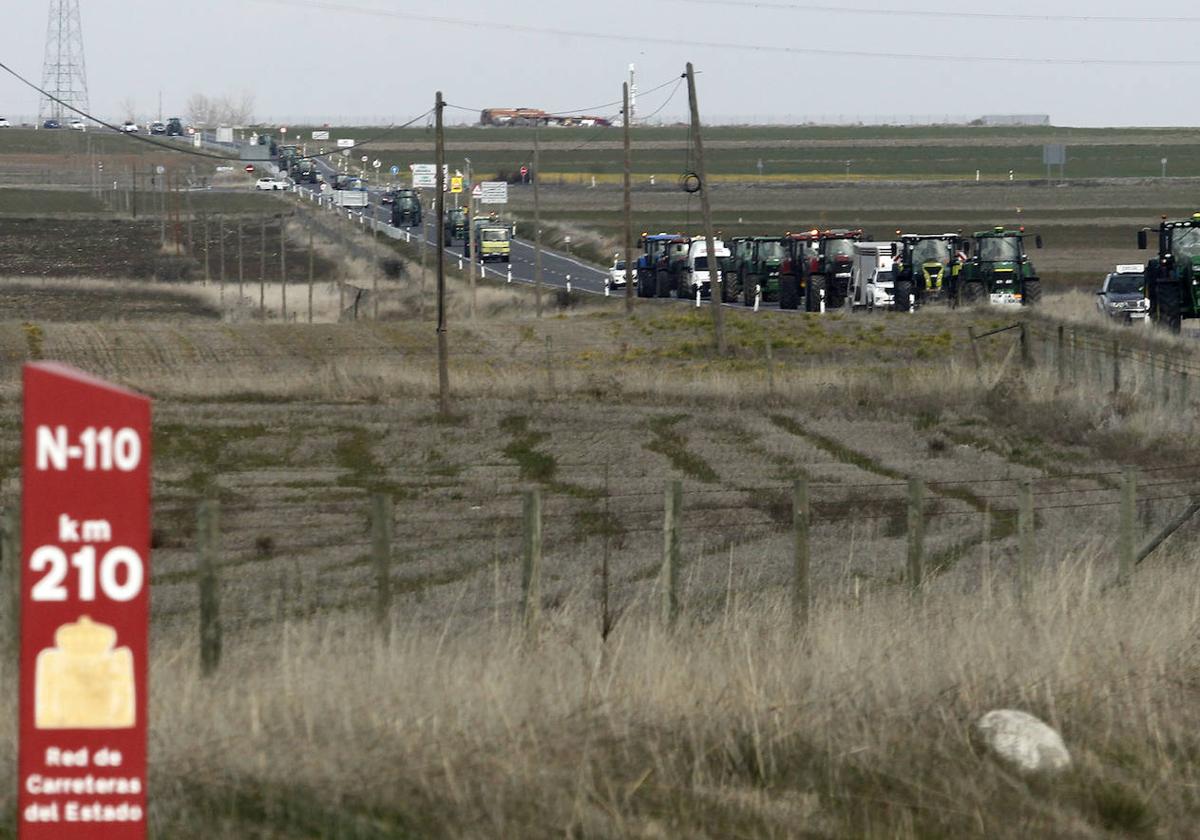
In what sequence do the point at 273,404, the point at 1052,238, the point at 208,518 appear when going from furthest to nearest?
the point at 1052,238, the point at 273,404, the point at 208,518

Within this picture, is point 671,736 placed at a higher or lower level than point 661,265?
lower

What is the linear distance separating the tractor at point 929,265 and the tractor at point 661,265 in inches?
501

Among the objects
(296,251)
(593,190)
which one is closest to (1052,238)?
(296,251)

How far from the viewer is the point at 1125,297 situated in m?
48.4

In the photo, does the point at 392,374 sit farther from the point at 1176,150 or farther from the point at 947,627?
the point at 1176,150

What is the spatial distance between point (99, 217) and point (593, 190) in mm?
41363

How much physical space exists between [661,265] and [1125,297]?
23.0 m

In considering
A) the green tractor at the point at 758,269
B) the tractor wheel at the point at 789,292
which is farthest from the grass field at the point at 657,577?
the green tractor at the point at 758,269

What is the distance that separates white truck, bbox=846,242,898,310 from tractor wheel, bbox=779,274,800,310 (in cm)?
235

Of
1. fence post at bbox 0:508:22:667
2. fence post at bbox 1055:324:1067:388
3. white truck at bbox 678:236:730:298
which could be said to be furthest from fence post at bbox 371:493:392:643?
white truck at bbox 678:236:730:298

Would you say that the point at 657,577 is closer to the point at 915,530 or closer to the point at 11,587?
the point at 915,530

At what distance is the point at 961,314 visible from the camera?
157 feet

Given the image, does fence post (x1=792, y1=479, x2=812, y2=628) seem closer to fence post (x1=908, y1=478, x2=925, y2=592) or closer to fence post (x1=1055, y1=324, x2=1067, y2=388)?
fence post (x1=908, y1=478, x2=925, y2=592)

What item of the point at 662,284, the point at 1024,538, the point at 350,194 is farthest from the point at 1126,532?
Result: the point at 350,194
